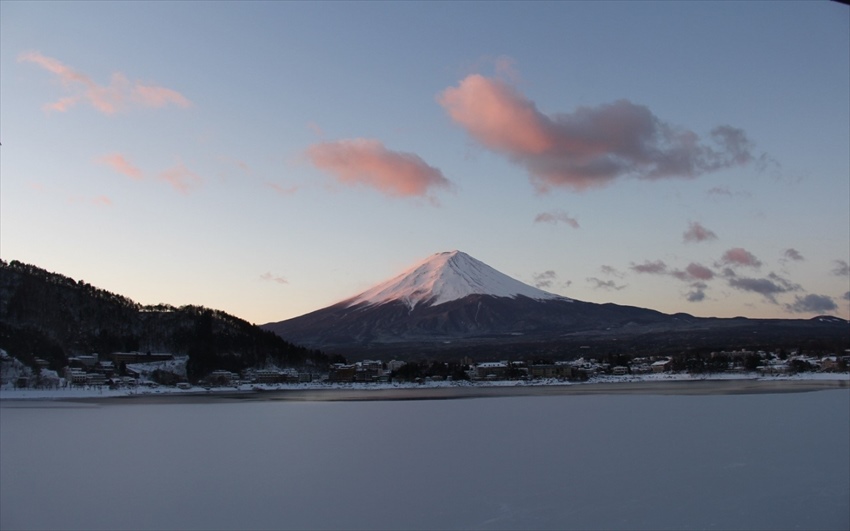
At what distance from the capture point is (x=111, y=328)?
89.0m

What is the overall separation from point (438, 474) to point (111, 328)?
84440mm

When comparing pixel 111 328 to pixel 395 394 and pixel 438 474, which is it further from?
pixel 438 474

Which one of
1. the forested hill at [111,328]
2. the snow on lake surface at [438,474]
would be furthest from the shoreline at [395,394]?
the forested hill at [111,328]

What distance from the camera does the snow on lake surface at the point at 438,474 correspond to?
1011cm

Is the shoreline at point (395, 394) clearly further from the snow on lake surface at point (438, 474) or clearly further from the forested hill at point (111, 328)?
the forested hill at point (111, 328)

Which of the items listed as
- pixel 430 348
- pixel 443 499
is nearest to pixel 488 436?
pixel 443 499

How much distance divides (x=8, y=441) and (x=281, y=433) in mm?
6930

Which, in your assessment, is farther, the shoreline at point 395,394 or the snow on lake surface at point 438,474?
the shoreline at point 395,394

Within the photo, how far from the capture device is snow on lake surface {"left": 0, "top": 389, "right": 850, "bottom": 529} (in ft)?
33.2

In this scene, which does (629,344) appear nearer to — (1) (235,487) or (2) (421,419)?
(2) (421,419)

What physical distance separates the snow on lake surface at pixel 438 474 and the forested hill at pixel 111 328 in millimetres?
58632

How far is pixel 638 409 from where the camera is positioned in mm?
28344

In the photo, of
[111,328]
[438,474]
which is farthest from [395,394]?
[111,328]

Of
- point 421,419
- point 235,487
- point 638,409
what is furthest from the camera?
point 638,409
